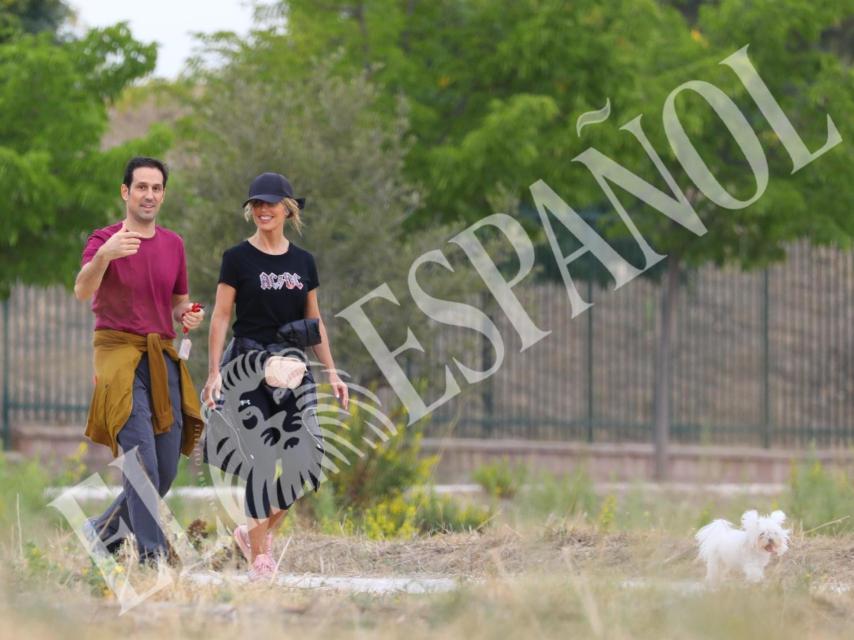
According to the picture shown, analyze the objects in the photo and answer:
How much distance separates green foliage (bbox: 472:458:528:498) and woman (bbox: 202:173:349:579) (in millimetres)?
7063

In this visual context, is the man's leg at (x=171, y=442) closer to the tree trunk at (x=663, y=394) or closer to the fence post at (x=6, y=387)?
the tree trunk at (x=663, y=394)

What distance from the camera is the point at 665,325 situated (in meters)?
18.4

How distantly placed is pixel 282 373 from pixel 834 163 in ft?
35.9

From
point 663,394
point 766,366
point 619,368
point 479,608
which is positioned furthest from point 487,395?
point 479,608

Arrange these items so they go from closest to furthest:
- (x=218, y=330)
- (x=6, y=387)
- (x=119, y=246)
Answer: (x=119, y=246) → (x=218, y=330) → (x=6, y=387)

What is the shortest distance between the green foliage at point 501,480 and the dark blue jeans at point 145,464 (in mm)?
7305

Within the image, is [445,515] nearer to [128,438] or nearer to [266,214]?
[266,214]

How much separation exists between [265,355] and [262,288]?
0.32m

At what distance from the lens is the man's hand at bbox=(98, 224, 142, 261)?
6.61 meters

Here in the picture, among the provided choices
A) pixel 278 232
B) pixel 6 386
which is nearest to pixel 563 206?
pixel 6 386

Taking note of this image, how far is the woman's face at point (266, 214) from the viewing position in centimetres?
726

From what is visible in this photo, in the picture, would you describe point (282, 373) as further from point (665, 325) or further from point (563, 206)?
point (665, 325)

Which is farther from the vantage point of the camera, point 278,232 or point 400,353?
point 400,353

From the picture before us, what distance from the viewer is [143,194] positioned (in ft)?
23.0
